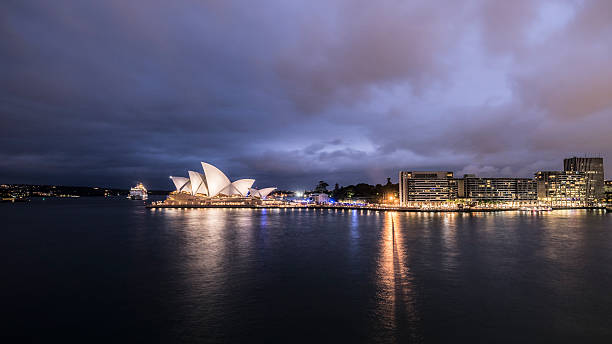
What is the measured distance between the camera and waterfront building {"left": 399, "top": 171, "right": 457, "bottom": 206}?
4348 inches

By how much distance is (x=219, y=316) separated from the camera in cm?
1255

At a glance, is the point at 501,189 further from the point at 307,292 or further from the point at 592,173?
the point at 307,292

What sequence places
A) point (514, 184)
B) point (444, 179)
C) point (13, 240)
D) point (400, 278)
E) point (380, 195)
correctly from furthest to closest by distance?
point (380, 195) < point (514, 184) < point (444, 179) < point (13, 240) < point (400, 278)

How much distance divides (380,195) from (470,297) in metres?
123

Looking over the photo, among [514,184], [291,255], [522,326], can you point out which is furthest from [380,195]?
[522,326]

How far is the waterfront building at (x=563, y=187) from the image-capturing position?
405 ft

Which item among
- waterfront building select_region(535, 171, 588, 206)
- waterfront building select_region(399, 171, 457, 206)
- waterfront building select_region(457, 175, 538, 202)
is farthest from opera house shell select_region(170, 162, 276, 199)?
waterfront building select_region(535, 171, 588, 206)

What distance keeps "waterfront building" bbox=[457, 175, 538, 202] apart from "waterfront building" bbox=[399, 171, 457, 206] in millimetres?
14166

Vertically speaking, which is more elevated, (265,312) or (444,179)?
(444,179)

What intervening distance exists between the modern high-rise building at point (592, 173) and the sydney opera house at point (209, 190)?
13003cm

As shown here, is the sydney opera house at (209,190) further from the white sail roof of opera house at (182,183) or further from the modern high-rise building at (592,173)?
the modern high-rise building at (592,173)

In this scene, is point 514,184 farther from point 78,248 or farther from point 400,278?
point 78,248

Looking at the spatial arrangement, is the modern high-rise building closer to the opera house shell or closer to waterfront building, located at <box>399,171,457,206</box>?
waterfront building, located at <box>399,171,457,206</box>

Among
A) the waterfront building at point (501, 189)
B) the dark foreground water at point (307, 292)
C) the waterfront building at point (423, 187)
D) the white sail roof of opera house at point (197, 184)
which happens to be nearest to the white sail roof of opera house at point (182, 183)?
the white sail roof of opera house at point (197, 184)
